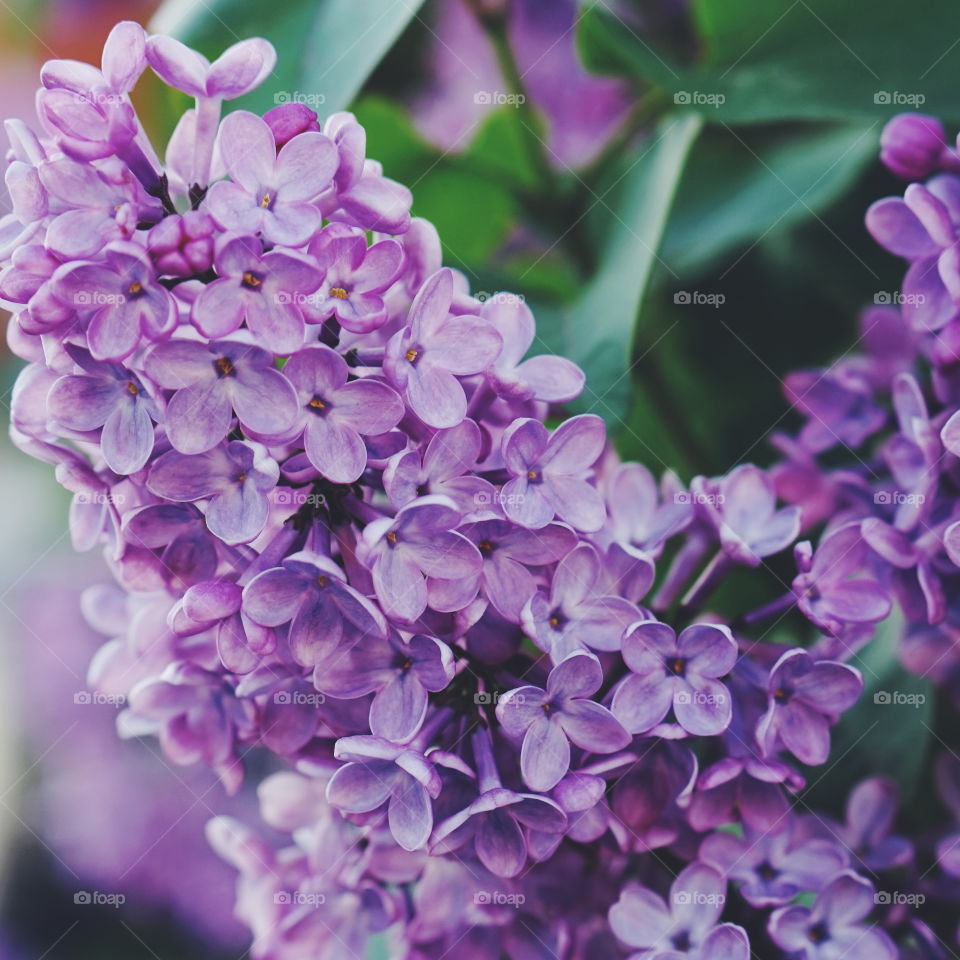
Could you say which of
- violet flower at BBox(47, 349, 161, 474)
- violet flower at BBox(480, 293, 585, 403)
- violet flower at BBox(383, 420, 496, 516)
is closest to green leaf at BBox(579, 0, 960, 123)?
violet flower at BBox(480, 293, 585, 403)

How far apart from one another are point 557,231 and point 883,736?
0.50 m

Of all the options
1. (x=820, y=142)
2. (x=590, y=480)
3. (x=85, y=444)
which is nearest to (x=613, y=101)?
(x=820, y=142)

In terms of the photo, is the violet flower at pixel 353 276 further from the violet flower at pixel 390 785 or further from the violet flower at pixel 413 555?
the violet flower at pixel 390 785

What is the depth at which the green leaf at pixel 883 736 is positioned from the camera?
2.69 feet

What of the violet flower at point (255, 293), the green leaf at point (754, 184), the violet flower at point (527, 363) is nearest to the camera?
the violet flower at point (255, 293)

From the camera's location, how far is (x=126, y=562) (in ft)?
2.11

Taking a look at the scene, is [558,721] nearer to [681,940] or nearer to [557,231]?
[681,940]

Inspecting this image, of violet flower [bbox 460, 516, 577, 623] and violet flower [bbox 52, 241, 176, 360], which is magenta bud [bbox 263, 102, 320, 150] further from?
violet flower [bbox 460, 516, 577, 623]

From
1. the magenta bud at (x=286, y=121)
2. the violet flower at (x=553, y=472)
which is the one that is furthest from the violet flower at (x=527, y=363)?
the magenta bud at (x=286, y=121)

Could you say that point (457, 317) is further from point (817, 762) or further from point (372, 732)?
point (817, 762)

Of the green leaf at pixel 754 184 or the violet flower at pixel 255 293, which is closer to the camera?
the violet flower at pixel 255 293

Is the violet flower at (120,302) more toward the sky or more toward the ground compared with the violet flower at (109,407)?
more toward the sky

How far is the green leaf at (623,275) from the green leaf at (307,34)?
0.22 meters

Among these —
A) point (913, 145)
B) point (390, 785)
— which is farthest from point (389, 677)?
point (913, 145)
